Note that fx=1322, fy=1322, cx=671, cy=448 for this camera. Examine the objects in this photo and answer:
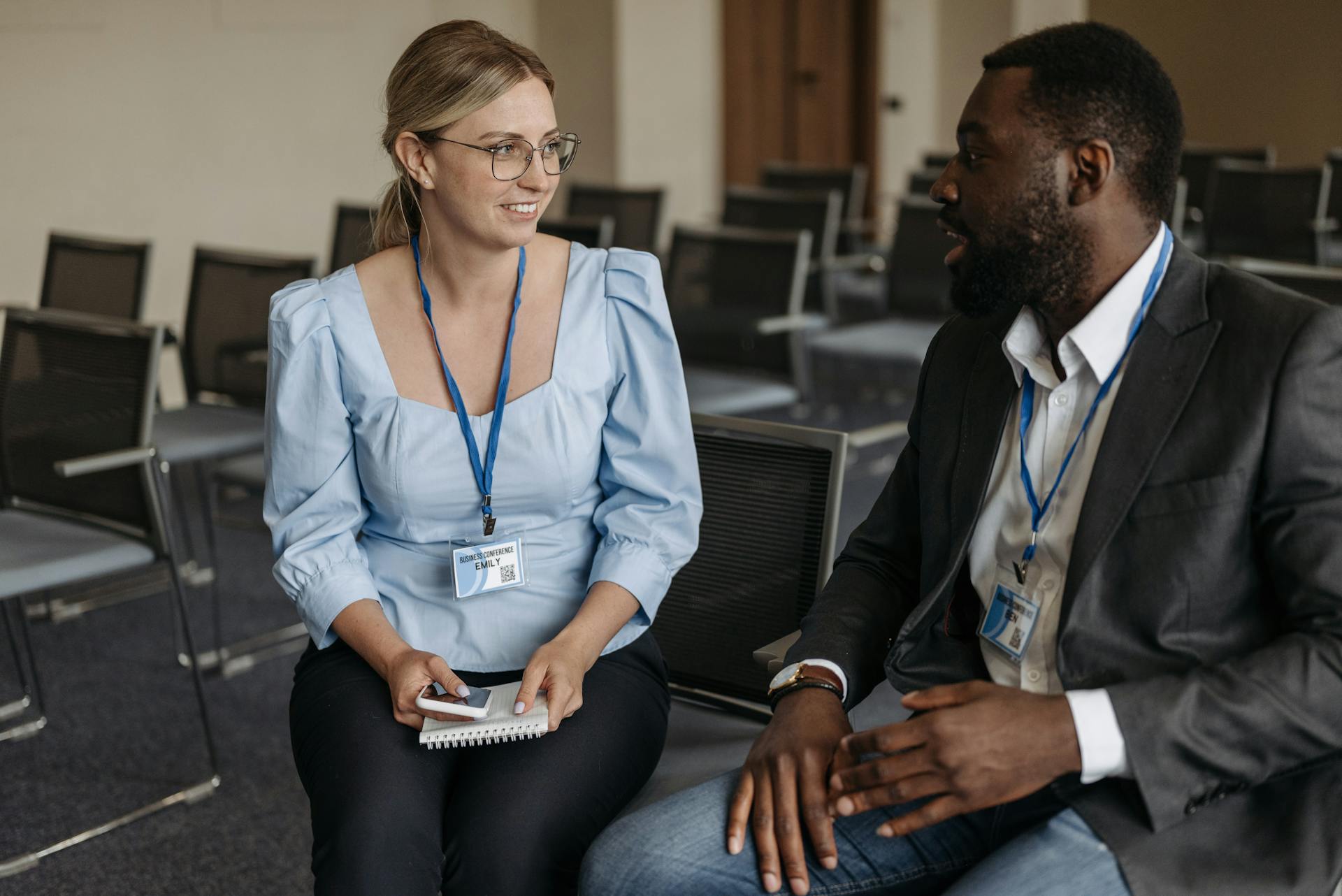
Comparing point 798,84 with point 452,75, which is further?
point 798,84

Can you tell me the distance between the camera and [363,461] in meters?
1.75

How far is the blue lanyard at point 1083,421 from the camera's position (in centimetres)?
136

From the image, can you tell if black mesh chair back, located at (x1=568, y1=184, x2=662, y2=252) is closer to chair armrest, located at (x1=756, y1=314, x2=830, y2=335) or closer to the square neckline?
chair armrest, located at (x1=756, y1=314, x2=830, y2=335)

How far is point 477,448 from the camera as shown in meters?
1.72

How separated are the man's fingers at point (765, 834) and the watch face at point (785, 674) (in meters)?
0.14

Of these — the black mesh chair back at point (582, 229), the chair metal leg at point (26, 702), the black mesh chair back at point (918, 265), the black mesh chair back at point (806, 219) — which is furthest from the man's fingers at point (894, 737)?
the black mesh chair back at point (806, 219)

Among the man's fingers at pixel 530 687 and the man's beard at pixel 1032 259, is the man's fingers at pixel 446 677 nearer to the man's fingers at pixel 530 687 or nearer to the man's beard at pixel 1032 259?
the man's fingers at pixel 530 687

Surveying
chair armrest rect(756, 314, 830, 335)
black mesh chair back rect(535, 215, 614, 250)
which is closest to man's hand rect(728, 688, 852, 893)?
chair armrest rect(756, 314, 830, 335)

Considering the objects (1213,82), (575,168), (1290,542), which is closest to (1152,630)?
(1290,542)

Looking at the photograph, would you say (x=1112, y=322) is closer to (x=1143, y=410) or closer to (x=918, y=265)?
(x=1143, y=410)

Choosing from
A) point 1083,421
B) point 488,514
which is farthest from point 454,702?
point 1083,421

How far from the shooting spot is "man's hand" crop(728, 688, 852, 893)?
1330 mm

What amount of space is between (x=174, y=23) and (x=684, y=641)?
497cm

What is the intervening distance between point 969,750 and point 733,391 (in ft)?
8.73
